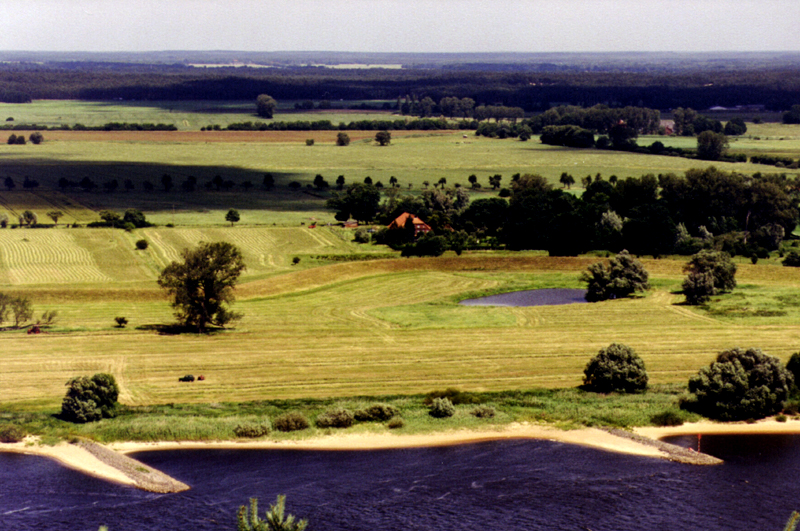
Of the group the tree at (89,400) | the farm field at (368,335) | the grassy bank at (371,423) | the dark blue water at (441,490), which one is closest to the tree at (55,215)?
the farm field at (368,335)

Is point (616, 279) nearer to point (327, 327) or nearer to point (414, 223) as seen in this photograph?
point (327, 327)

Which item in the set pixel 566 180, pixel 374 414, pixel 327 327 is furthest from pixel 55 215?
pixel 566 180

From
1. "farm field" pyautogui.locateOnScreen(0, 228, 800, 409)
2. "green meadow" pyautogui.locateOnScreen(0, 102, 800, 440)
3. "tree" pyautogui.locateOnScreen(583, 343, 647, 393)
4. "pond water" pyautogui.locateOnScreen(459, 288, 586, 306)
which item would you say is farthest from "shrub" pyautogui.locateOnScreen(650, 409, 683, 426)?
"pond water" pyautogui.locateOnScreen(459, 288, 586, 306)

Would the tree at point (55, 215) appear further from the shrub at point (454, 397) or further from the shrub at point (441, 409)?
the shrub at point (441, 409)

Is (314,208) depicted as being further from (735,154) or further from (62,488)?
(735,154)

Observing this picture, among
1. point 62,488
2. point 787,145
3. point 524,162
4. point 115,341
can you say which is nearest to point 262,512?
point 62,488

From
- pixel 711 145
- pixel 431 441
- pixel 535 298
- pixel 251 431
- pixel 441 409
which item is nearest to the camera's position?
pixel 431 441
